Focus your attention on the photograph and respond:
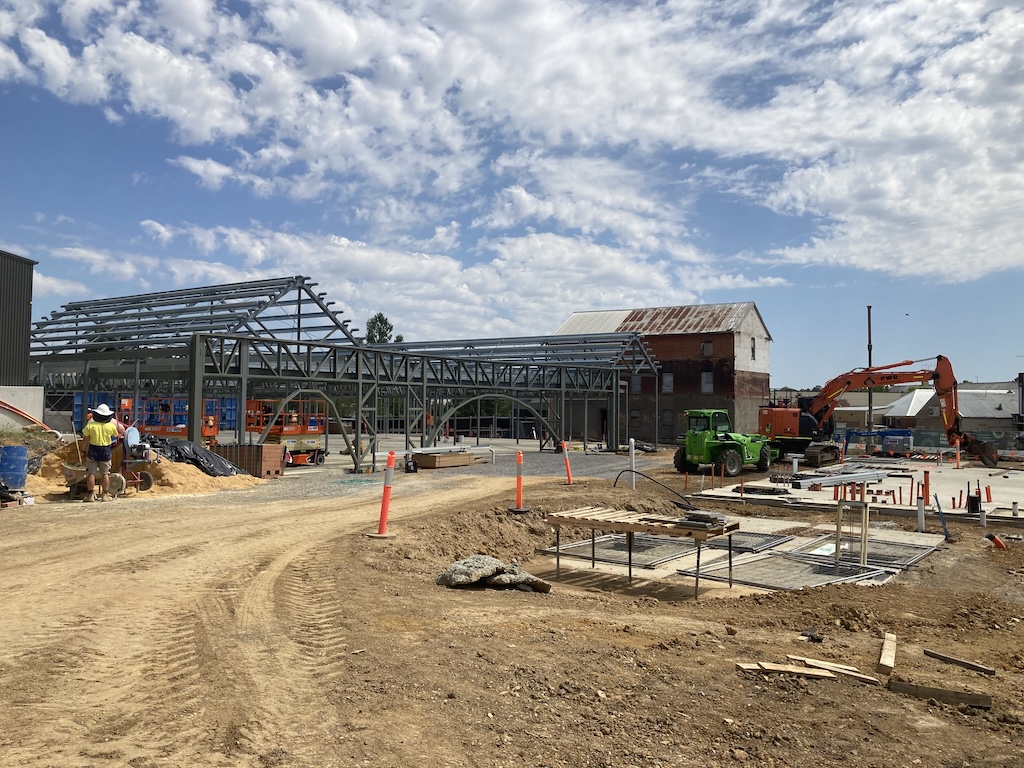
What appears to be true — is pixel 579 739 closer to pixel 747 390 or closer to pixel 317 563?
pixel 317 563

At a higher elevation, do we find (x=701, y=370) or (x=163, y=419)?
(x=701, y=370)

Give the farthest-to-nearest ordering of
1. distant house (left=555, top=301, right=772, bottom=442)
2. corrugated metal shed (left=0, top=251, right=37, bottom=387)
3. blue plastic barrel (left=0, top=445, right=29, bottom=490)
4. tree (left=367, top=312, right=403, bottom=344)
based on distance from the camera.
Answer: tree (left=367, top=312, right=403, bottom=344) < distant house (left=555, top=301, right=772, bottom=442) < corrugated metal shed (left=0, top=251, right=37, bottom=387) < blue plastic barrel (left=0, top=445, right=29, bottom=490)

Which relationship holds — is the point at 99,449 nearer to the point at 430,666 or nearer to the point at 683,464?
the point at 430,666

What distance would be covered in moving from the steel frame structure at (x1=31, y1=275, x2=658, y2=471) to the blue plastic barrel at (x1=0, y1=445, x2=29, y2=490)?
5.68 m

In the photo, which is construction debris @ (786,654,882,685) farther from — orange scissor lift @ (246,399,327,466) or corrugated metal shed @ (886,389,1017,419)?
corrugated metal shed @ (886,389,1017,419)

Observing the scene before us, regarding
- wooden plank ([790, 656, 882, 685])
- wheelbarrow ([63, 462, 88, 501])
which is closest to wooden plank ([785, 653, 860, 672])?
wooden plank ([790, 656, 882, 685])

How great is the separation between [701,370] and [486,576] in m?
39.6

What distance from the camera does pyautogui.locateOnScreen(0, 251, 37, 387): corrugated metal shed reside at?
24.3 metres

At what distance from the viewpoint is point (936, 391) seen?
30484mm

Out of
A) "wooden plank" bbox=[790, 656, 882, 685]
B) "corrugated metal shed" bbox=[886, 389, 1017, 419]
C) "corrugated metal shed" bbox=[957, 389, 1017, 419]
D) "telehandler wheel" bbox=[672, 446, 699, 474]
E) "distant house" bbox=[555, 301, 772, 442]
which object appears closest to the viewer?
"wooden plank" bbox=[790, 656, 882, 685]

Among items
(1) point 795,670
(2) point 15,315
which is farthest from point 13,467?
(1) point 795,670

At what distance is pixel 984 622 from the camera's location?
8.05 meters

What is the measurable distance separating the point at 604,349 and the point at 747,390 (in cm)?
1121

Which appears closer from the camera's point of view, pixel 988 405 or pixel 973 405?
pixel 988 405
